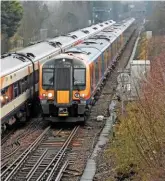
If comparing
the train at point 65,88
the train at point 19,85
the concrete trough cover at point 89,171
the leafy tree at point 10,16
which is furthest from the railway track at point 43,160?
the leafy tree at point 10,16

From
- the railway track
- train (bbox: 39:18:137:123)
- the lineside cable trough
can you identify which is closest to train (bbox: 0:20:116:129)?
train (bbox: 39:18:137:123)

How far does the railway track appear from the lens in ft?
38.1

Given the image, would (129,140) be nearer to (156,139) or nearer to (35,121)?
(156,139)

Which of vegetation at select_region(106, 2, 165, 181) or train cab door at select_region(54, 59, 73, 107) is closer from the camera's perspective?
vegetation at select_region(106, 2, 165, 181)

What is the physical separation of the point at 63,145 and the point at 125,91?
3.48 metres

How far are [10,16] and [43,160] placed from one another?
29275 millimetres

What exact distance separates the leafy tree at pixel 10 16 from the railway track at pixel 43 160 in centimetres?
2586

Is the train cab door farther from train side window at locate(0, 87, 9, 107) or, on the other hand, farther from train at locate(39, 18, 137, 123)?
train side window at locate(0, 87, 9, 107)

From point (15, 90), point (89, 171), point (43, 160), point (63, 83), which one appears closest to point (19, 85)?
point (15, 90)

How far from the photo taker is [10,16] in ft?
133

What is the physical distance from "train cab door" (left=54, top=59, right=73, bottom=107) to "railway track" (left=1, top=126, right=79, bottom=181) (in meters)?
1.15

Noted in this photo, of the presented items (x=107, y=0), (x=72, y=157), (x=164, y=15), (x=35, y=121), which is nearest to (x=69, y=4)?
(x=107, y=0)

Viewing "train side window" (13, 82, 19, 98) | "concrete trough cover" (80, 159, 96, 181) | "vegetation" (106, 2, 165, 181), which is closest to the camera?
"vegetation" (106, 2, 165, 181)

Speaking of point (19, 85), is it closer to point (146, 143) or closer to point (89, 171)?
point (89, 171)
